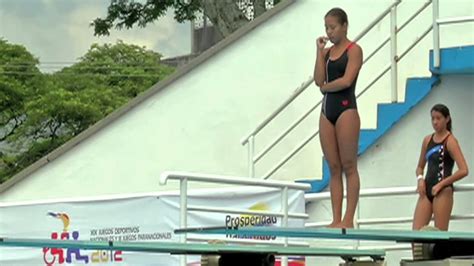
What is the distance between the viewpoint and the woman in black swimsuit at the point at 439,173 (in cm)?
954

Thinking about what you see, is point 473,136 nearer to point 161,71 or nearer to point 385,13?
Answer: point 385,13

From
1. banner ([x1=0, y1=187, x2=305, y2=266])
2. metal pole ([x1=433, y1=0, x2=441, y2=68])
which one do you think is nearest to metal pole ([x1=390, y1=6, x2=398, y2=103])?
metal pole ([x1=433, y1=0, x2=441, y2=68])

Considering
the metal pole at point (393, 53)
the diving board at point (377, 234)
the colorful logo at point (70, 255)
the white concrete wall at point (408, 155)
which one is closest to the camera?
the diving board at point (377, 234)

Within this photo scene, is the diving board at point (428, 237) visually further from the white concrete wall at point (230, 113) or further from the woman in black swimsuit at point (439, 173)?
the white concrete wall at point (230, 113)

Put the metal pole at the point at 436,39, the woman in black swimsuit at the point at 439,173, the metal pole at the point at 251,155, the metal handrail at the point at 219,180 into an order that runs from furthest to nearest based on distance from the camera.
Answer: the metal pole at the point at 251,155, the metal pole at the point at 436,39, the woman in black swimsuit at the point at 439,173, the metal handrail at the point at 219,180

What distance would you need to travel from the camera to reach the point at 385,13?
11.9 meters

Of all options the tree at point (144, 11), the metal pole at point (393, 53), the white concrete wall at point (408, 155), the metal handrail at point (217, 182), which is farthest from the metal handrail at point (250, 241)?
the tree at point (144, 11)

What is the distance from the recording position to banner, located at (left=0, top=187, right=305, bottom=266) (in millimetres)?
10648

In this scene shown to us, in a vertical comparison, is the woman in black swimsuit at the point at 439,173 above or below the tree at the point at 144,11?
below

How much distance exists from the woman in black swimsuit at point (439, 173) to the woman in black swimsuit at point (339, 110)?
1622 millimetres

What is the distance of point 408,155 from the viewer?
11469mm

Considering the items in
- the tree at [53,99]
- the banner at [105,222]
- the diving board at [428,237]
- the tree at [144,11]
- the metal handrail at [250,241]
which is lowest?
the diving board at [428,237]

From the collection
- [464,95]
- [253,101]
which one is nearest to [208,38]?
[253,101]

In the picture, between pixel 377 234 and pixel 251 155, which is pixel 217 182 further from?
pixel 377 234
